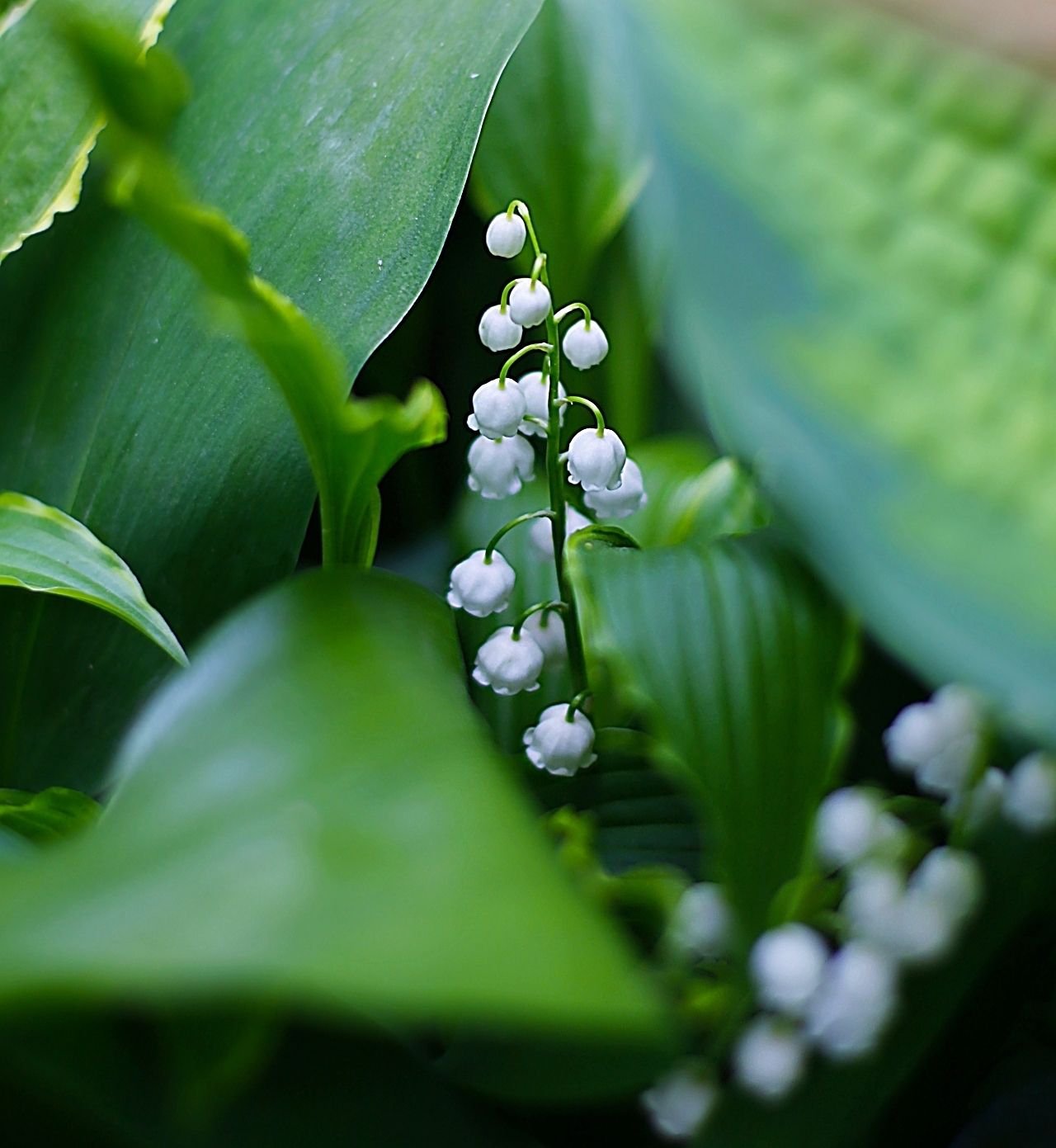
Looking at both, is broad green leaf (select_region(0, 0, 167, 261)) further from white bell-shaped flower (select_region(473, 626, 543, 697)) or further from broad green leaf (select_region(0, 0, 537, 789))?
white bell-shaped flower (select_region(473, 626, 543, 697))

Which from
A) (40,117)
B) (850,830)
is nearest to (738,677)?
(850,830)

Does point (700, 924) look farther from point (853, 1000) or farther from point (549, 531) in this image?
point (549, 531)

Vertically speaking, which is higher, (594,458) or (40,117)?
(40,117)

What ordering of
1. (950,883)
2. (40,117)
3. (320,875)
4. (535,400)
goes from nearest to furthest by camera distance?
(320,875)
(950,883)
(535,400)
(40,117)

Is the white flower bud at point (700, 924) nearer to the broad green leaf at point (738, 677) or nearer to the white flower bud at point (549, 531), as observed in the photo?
the broad green leaf at point (738, 677)

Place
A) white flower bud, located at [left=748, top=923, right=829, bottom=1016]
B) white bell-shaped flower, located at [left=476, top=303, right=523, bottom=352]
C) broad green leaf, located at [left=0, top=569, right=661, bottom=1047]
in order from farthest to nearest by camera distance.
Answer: white bell-shaped flower, located at [left=476, top=303, right=523, bottom=352] < white flower bud, located at [left=748, top=923, right=829, bottom=1016] < broad green leaf, located at [left=0, top=569, right=661, bottom=1047]

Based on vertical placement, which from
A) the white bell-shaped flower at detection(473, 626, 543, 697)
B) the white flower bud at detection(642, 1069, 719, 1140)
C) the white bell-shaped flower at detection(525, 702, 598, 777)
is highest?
the white bell-shaped flower at detection(473, 626, 543, 697)

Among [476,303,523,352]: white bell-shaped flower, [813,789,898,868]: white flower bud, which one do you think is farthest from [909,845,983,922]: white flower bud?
[476,303,523,352]: white bell-shaped flower
